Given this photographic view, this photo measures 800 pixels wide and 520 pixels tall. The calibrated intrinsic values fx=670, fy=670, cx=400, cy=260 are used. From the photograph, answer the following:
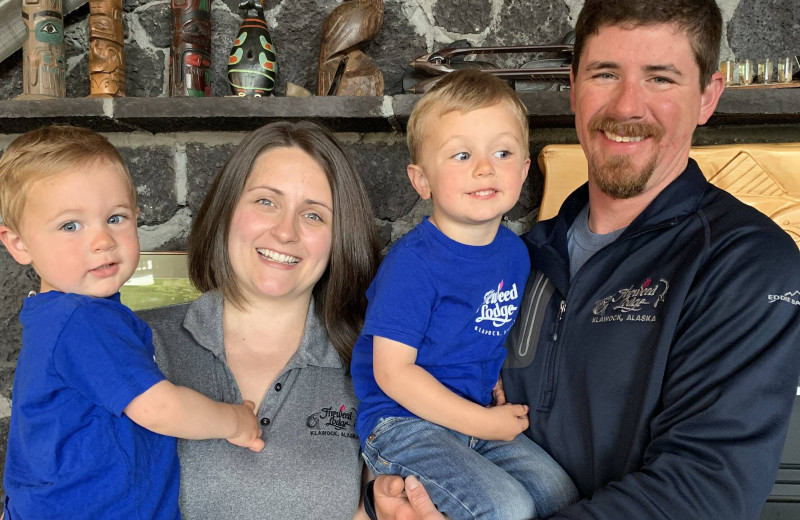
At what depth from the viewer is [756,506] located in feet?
3.67

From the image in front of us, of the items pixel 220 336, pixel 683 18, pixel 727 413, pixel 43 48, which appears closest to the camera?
pixel 727 413

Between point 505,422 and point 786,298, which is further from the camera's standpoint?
point 505,422

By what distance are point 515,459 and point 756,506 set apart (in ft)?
1.37

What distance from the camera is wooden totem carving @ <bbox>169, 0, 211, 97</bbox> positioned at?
2150 millimetres

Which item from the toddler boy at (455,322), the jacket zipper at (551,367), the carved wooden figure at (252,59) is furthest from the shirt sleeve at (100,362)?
the carved wooden figure at (252,59)

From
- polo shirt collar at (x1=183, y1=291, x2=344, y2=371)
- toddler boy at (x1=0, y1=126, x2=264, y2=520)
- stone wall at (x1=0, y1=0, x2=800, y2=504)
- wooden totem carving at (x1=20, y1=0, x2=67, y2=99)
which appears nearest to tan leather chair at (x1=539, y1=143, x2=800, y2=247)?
stone wall at (x1=0, y1=0, x2=800, y2=504)

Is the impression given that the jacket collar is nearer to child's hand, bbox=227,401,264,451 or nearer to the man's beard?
the man's beard

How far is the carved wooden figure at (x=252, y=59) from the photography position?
6.92 ft

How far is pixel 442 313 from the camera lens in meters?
1.34

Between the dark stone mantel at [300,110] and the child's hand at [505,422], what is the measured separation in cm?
99

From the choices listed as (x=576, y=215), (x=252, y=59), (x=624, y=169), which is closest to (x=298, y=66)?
(x=252, y=59)

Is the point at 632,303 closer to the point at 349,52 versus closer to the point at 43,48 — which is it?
the point at 349,52

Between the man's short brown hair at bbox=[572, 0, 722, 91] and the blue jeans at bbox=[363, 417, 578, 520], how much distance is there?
2.98 ft

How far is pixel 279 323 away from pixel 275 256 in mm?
197
